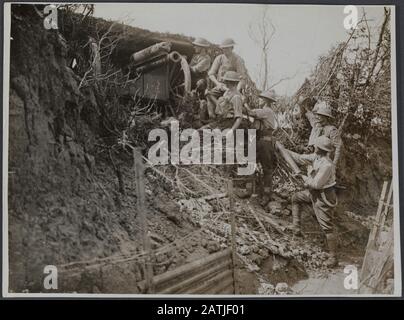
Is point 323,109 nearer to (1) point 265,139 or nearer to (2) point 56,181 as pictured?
(1) point 265,139

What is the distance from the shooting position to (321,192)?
1738mm

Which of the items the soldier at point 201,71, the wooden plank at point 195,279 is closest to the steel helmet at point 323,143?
the soldier at point 201,71

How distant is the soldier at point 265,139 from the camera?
1741 millimetres

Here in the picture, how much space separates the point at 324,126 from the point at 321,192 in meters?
0.22

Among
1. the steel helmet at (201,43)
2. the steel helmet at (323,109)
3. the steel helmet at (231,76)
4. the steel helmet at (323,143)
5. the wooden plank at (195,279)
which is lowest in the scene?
the wooden plank at (195,279)

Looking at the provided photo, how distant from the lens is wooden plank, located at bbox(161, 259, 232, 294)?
1.72 meters

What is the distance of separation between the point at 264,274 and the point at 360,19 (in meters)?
0.93

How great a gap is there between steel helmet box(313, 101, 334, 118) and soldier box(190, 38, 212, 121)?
0.38 m

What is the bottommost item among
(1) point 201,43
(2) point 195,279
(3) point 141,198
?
(2) point 195,279

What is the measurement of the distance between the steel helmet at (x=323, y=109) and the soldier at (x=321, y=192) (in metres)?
0.08

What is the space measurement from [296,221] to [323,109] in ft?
1.29

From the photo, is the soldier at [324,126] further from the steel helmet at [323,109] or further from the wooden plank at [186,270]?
the wooden plank at [186,270]

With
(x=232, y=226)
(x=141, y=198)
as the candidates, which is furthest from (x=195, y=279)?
(x=141, y=198)

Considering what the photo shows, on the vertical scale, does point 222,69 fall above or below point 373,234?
above
